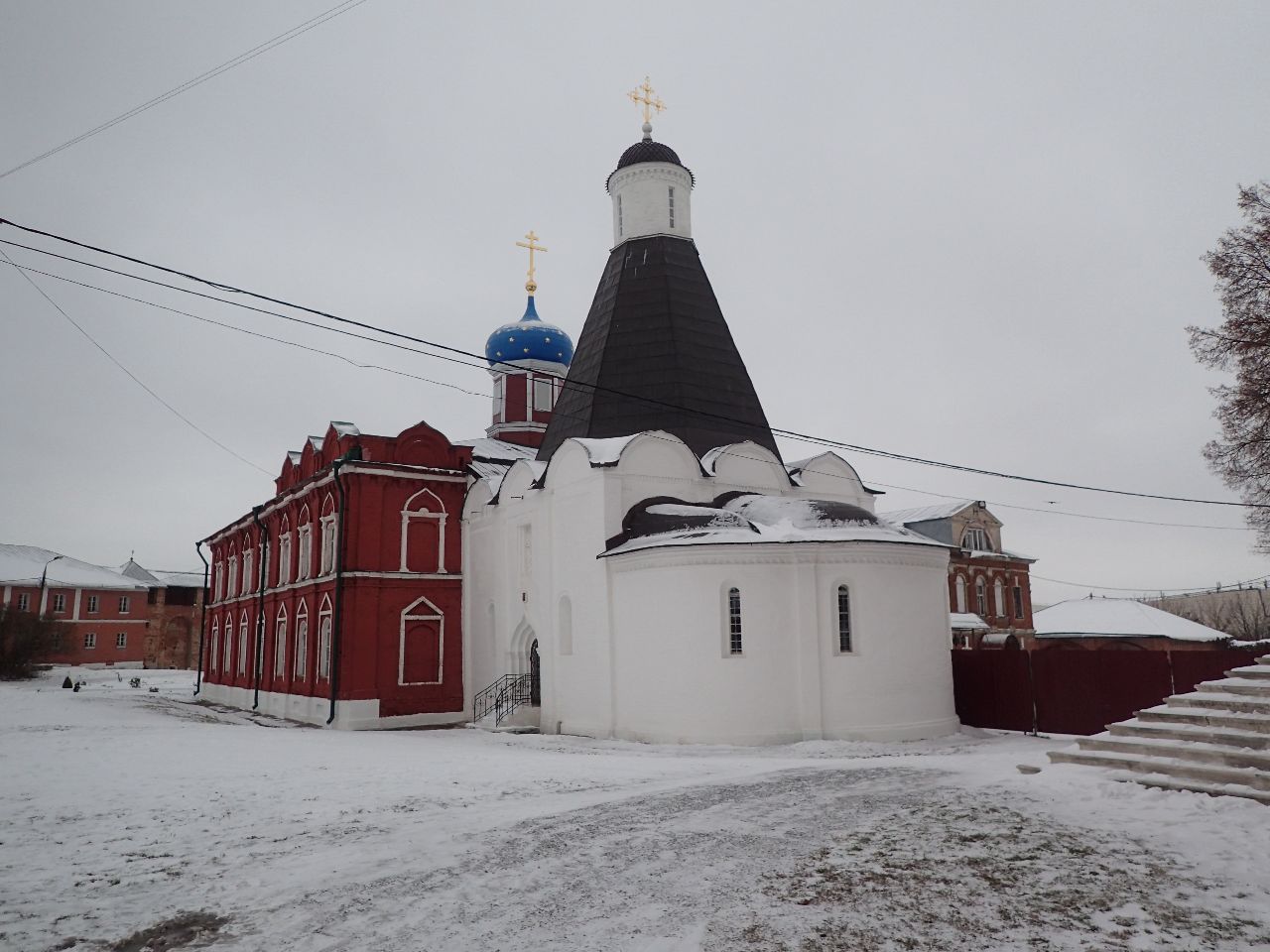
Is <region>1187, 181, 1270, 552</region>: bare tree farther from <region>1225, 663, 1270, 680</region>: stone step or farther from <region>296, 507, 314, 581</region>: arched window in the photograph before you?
<region>296, 507, 314, 581</region>: arched window

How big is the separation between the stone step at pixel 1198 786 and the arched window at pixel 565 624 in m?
12.5

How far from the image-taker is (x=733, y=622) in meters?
17.1

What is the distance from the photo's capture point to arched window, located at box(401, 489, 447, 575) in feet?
76.3

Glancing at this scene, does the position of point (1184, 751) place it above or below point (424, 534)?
below

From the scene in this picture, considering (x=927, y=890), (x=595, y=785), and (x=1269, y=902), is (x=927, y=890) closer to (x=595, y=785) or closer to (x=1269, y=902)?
(x=1269, y=902)

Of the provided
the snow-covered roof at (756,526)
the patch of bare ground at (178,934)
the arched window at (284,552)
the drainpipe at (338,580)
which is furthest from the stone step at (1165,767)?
the arched window at (284,552)

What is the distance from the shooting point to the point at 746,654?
A: 1672cm

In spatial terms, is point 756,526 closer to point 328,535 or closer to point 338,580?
point 338,580

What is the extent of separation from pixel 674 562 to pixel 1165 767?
31.8 feet

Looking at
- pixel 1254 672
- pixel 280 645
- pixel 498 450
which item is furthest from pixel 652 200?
pixel 1254 672

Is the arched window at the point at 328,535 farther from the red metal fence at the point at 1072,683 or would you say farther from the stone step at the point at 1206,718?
the stone step at the point at 1206,718

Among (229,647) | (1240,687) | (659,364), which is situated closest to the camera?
(1240,687)

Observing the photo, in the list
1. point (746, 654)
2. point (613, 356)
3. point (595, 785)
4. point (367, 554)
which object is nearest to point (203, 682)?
point (367, 554)

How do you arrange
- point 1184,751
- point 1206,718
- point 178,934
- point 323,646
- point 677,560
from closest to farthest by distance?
point 178,934 < point 1184,751 < point 1206,718 < point 677,560 < point 323,646
